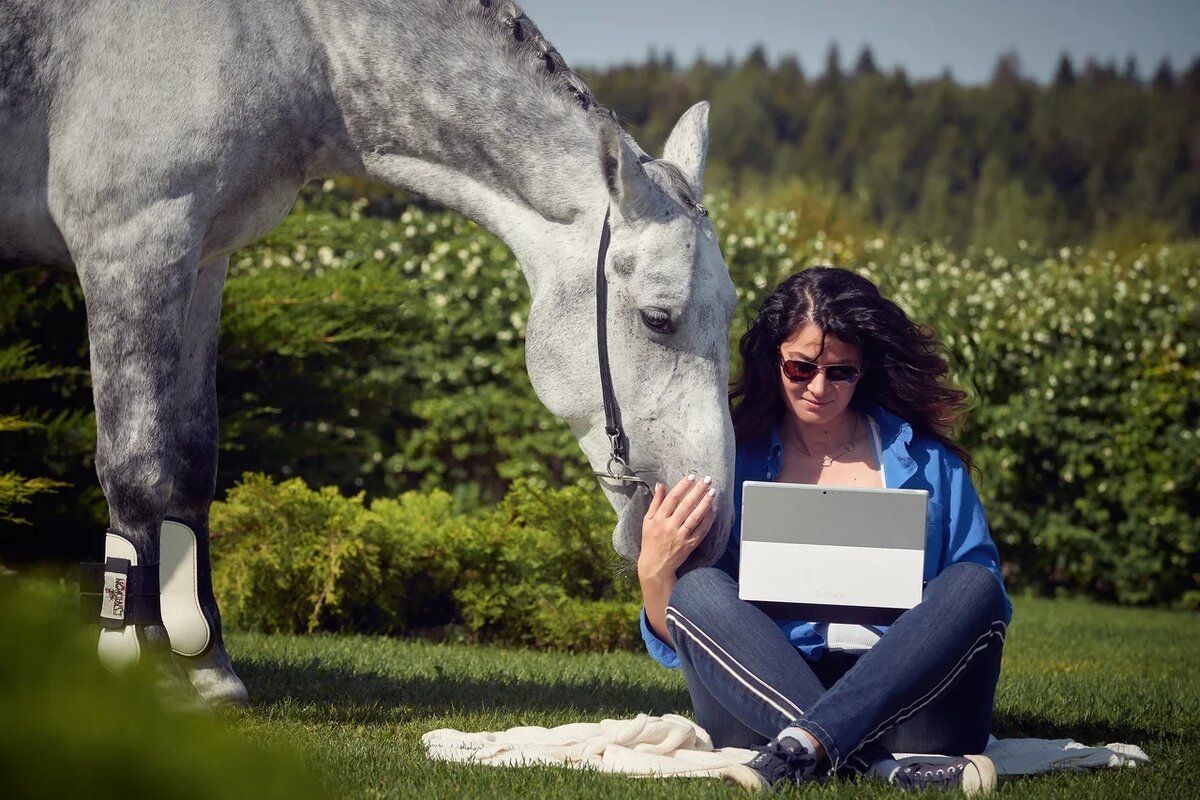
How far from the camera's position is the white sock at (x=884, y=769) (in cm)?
282

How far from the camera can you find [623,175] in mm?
2963

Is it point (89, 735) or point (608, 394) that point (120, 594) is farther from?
point (89, 735)

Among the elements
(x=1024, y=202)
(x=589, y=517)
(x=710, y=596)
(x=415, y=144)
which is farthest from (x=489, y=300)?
(x=1024, y=202)

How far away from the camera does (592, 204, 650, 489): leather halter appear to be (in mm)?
3047

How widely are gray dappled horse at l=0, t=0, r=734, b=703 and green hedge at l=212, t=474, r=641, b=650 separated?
2170 mm

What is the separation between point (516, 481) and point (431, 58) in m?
3.04

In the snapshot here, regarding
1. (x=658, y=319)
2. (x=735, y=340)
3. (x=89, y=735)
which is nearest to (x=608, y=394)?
(x=658, y=319)

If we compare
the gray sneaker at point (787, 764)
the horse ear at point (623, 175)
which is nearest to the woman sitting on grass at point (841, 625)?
the gray sneaker at point (787, 764)

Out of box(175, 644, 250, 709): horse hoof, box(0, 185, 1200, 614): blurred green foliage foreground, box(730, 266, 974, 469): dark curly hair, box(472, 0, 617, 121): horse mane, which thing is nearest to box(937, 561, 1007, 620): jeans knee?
box(730, 266, 974, 469): dark curly hair

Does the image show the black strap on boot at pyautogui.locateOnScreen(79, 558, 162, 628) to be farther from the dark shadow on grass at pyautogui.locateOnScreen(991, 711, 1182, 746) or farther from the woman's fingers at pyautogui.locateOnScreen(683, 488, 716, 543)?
the dark shadow on grass at pyautogui.locateOnScreen(991, 711, 1182, 746)

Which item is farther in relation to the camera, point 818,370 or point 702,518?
point 818,370

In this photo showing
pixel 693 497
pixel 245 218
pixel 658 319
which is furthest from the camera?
pixel 245 218

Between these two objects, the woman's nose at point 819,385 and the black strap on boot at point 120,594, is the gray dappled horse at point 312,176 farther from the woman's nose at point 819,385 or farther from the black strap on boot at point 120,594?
the woman's nose at point 819,385

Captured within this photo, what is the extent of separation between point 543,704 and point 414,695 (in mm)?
453
